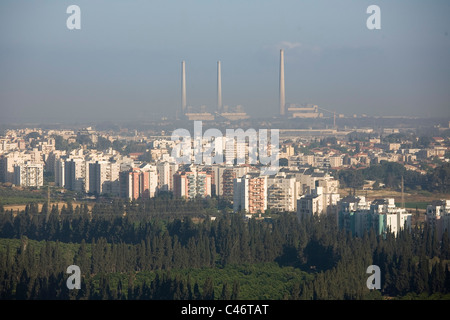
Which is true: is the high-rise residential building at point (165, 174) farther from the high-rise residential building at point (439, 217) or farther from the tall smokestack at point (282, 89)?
the tall smokestack at point (282, 89)

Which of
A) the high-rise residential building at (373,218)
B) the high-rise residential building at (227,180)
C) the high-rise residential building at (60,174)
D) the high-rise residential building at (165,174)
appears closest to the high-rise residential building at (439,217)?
the high-rise residential building at (373,218)

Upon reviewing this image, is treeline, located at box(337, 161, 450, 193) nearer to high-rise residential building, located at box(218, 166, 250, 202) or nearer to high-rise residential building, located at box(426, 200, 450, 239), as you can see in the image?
high-rise residential building, located at box(218, 166, 250, 202)

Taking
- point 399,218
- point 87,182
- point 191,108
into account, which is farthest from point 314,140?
point 399,218

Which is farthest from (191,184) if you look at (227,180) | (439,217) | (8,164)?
(439,217)

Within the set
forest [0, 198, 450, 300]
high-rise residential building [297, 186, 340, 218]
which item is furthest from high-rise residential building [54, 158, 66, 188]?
high-rise residential building [297, 186, 340, 218]

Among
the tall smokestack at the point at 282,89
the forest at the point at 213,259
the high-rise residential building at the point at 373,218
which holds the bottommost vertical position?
the forest at the point at 213,259

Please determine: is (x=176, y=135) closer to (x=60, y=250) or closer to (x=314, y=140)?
(x=314, y=140)
